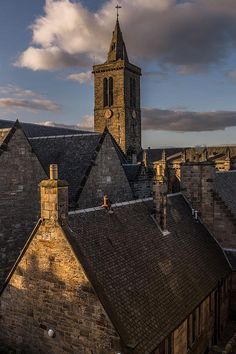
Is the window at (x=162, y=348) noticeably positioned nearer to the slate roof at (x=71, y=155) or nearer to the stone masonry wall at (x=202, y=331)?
the stone masonry wall at (x=202, y=331)

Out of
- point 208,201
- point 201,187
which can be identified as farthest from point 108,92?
point 208,201

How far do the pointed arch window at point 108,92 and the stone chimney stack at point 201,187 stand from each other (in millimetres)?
43960

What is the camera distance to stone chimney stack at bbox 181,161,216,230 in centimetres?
2038

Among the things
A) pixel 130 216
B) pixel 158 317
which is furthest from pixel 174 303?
pixel 130 216

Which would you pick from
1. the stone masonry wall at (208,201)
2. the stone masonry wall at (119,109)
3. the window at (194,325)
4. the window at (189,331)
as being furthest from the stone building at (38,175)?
the stone masonry wall at (119,109)

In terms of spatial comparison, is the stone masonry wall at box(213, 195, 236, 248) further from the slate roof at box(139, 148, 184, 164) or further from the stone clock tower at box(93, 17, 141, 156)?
the slate roof at box(139, 148, 184, 164)

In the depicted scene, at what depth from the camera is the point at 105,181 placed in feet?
67.2

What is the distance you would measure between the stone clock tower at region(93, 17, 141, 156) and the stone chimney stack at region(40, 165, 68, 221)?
162ft

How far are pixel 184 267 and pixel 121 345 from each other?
5866mm

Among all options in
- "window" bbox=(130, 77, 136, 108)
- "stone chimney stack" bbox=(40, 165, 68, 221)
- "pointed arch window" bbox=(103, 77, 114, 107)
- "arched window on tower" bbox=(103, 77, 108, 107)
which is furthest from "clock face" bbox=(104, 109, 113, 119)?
"stone chimney stack" bbox=(40, 165, 68, 221)

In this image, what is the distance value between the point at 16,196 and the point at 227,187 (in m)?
13.4

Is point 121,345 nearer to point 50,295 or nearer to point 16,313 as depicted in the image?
point 50,295

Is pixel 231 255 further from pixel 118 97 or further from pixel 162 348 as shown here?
pixel 118 97

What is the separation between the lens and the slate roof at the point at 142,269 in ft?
34.8
